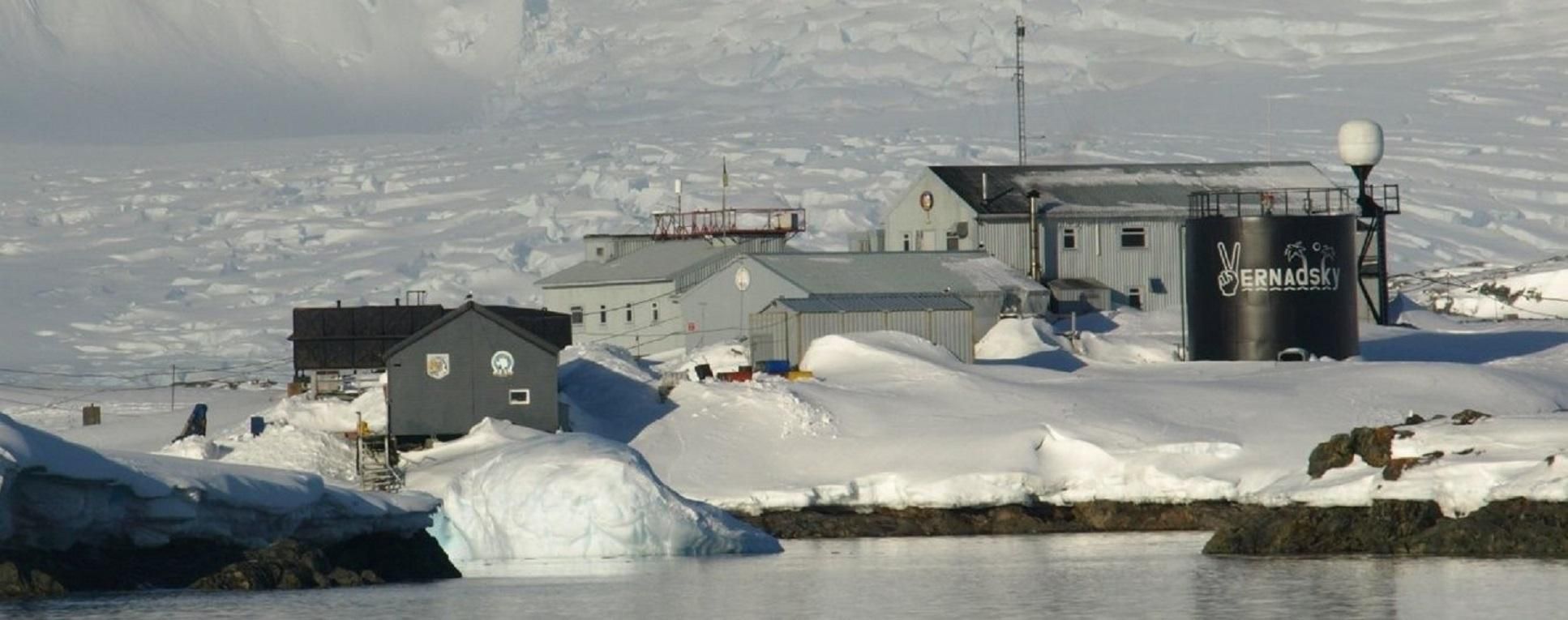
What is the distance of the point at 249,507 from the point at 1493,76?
327 ft

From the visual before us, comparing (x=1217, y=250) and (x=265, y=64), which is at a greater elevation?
(x=265, y=64)

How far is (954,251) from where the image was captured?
76.9 metres

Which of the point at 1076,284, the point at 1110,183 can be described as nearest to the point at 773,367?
the point at 1076,284

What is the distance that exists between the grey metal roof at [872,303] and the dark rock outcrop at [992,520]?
42.5 ft

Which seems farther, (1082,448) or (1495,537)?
(1082,448)

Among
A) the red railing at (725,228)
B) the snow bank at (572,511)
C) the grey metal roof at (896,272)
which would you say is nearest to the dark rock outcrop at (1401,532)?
the snow bank at (572,511)

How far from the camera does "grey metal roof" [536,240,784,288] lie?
269 ft

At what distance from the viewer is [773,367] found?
213 feet

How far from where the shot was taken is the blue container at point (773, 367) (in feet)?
212

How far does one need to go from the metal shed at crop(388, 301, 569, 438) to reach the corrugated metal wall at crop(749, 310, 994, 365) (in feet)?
29.4

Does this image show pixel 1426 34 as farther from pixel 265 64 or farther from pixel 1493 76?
pixel 265 64

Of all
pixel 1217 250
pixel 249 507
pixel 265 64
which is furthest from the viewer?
pixel 265 64

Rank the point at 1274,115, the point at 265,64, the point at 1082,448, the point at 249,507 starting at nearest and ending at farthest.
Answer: the point at 249,507 → the point at 1082,448 → the point at 1274,115 → the point at 265,64

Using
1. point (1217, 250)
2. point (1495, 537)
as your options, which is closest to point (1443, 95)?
point (1217, 250)
